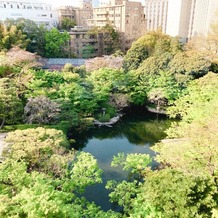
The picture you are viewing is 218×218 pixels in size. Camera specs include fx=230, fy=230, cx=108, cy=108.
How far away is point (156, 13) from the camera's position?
54094 mm

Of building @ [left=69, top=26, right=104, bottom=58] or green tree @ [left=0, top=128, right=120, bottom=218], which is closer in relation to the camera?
green tree @ [left=0, top=128, right=120, bottom=218]

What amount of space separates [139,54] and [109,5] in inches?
920

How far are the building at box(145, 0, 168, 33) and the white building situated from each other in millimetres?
22041

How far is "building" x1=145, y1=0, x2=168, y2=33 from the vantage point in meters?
53.0

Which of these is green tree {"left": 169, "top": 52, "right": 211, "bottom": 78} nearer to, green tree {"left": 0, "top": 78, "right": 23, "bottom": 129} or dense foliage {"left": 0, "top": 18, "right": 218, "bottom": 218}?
dense foliage {"left": 0, "top": 18, "right": 218, "bottom": 218}

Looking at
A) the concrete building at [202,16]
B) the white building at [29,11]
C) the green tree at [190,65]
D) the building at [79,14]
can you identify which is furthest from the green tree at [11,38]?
the concrete building at [202,16]

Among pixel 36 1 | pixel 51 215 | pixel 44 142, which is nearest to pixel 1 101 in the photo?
pixel 44 142

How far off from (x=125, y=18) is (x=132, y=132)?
2701 centimetres

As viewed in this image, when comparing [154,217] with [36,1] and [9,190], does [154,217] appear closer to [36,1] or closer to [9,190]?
[9,190]

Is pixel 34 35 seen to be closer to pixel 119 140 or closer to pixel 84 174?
pixel 119 140

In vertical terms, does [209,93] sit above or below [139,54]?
below

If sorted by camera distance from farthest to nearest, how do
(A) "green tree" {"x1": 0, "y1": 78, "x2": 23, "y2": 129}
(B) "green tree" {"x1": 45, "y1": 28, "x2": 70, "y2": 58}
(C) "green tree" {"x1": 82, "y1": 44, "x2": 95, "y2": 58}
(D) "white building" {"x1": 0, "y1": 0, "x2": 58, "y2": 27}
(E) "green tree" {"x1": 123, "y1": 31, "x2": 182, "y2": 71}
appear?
(D) "white building" {"x1": 0, "y1": 0, "x2": 58, "y2": 27}, (C) "green tree" {"x1": 82, "y1": 44, "x2": 95, "y2": 58}, (B) "green tree" {"x1": 45, "y1": 28, "x2": 70, "y2": 58}, (E) "green tree" {"x1": 123, "y1": 31, "x2": 182, "y2": 71}, (A) "green tree" {"x1": 0, "y1": 78, "x2": 23, "y2": 129}

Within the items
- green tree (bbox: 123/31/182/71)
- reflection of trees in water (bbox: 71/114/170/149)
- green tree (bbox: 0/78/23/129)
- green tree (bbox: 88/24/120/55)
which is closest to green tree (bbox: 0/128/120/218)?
green tree (bbox: 0/78/23/129)

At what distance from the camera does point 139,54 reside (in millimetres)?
23328
